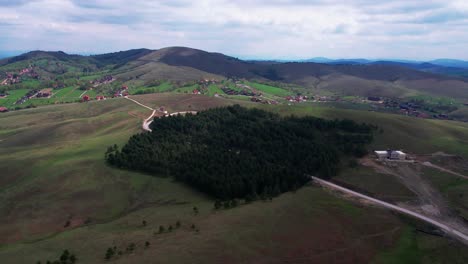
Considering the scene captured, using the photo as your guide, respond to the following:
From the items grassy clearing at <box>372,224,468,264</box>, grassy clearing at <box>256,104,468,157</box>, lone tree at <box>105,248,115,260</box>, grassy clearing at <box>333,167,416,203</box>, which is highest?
Result: grassy clearing at <box>256,104,468,157</box>

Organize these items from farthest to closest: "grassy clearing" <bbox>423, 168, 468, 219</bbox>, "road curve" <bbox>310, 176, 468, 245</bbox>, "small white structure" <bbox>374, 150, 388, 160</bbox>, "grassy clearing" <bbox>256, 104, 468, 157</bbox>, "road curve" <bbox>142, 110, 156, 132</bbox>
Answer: "road curve" <bbox>142, 110, 156, 132</bbox> → "grassy clearing" <bbox>256, 104, 468, 157</bbox> → "small white structure" <bbox>374, 150, 388, 160</bbox> → "grassy clearing" <bbox>423, 168, 468, 219</bbox> → "road curve" <bbox>310, 176, 468, 245</bbox>

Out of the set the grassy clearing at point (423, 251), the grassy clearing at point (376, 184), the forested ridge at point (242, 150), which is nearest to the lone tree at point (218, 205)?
the forested ridge at point (242, 150)

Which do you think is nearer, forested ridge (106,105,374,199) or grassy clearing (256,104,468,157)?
forested ridge (106,105,374,199)

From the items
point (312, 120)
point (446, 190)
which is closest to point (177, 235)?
point (446, 190)

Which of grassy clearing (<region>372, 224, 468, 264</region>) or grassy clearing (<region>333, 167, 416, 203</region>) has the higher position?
grassy clearing (<region>333, 167, 416, 203</region>)

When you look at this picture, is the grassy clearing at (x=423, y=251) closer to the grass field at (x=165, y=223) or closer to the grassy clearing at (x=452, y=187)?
the grass field at (x=165, y=223)

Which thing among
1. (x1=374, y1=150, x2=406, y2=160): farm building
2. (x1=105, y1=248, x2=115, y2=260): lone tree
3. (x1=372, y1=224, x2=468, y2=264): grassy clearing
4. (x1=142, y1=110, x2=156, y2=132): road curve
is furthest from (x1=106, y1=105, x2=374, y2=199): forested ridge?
(x1=105, y1=248, x2=115, y2=260): lone tree

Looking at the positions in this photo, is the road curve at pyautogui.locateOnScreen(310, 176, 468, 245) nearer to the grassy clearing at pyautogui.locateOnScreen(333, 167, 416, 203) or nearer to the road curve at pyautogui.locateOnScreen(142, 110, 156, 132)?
the grassy clearing at pyautogui.locateOnScreen(333, 167, 416, 203)

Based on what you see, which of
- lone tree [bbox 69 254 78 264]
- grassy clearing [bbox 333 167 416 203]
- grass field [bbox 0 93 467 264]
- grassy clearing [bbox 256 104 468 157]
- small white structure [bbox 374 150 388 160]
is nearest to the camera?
lone tree [bbox 69 254 78 264]
